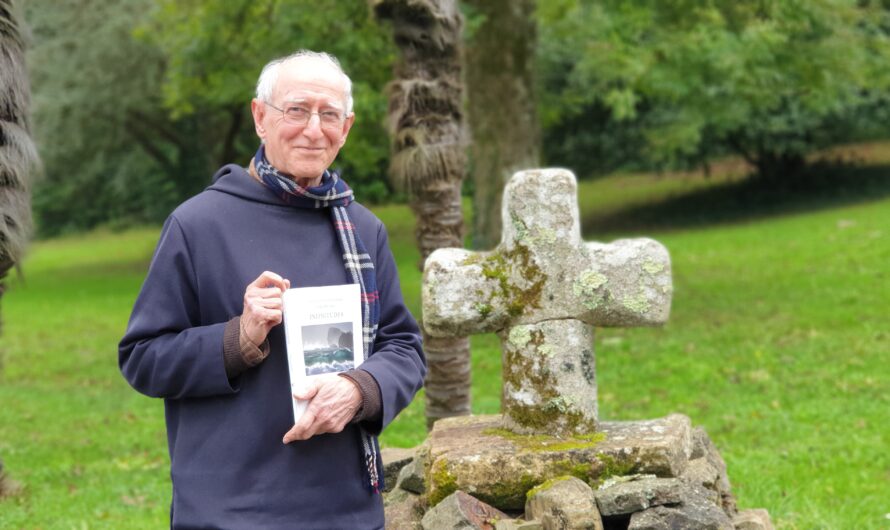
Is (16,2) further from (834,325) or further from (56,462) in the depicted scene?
(834,325)

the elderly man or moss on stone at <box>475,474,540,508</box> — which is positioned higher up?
the elderly man

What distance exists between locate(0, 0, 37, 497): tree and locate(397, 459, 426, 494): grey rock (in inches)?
86.4

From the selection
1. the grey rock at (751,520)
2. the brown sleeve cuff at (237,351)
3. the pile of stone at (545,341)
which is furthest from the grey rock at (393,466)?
the brown sleeve cuff at (237,351)

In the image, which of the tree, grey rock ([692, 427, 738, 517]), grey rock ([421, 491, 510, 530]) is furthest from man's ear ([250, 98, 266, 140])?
grey rock ([692, 427, 738, 517])

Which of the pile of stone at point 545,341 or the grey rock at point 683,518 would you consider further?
the pile of stone at point 545,341

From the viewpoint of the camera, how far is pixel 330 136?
10.5 ft

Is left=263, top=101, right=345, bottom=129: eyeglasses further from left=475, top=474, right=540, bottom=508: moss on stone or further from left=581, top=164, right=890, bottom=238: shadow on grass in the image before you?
left=581, top=164, right=890, bottom=238: shadow on grass

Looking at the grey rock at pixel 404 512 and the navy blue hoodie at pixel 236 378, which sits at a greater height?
the navy blue hoodie at pixel 236 378

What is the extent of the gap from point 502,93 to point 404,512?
11473 millimetres

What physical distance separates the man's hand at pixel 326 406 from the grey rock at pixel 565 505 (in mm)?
1268

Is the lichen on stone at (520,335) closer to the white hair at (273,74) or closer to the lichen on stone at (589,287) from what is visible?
the lichen on stone at (589,287)

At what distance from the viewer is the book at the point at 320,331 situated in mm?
3051

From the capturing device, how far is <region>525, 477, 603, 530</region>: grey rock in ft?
13.1

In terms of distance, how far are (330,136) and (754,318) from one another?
437 inches
